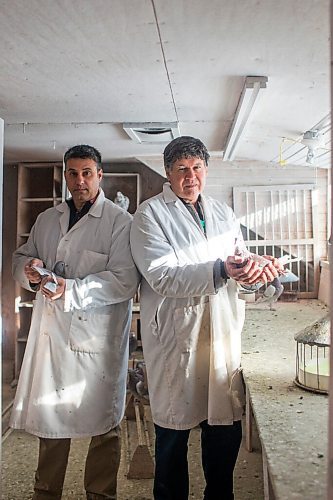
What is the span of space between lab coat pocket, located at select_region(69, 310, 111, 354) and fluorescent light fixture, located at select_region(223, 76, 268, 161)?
1.06 meters

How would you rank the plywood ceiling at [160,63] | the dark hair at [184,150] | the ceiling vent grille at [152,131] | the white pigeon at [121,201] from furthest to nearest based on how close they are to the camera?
the white pigeon at [121,201] < the ceiling vent grille at [152,131] < the dark hair at [184,150] < the plywood ceiling at [160,63]

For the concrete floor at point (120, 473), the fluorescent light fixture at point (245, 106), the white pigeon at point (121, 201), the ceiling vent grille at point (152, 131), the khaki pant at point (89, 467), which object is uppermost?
the ceiling vent grille at point (152, 131)

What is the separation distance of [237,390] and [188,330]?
274 millimetres

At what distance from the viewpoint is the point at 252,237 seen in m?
3.85

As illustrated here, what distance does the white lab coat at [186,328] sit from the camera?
60.8 inches

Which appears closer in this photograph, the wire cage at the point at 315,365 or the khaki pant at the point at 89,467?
the wire cage at the point at 315,365

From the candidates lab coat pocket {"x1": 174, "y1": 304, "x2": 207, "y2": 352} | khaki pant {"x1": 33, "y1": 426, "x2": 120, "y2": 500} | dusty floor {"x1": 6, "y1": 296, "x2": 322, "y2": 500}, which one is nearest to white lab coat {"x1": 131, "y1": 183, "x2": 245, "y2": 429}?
lab coat pocket {"x1": 174, "y1": 304, "x2": 207, "y2": 352}

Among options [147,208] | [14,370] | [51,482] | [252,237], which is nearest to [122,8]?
[147,208]

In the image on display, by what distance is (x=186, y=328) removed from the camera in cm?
158

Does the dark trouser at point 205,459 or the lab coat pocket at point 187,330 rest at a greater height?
the lab coat pocket at point 187,330

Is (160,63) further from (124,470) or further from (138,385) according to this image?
(124,470)

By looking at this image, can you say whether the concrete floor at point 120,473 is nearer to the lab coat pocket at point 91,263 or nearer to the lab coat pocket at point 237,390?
the lab coat pocket at point 237,390

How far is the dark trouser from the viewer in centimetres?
160

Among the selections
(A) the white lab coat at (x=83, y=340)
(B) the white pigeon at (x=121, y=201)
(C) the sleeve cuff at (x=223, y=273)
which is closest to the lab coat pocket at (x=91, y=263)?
(A) the white lab coat at (x=83, y=340)
